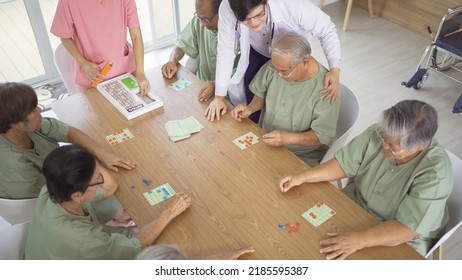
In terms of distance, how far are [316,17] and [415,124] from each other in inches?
39.1

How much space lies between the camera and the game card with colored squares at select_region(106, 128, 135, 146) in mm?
2240

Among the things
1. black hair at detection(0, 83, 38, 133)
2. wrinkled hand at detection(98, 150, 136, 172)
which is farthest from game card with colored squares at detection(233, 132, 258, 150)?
black hair at detection(0, 83, 38, 133)

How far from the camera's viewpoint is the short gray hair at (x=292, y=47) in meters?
2.05

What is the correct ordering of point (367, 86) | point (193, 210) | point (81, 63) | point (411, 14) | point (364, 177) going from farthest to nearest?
point (411, 14)
point (367, 86)
point (81, 63)
point (364, 177)
point (193, 210)

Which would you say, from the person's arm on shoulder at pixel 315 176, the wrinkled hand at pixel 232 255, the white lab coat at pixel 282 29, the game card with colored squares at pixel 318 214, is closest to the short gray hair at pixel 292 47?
the white lab coat at pixel 282 29

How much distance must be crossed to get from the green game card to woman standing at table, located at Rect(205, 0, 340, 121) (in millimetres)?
554

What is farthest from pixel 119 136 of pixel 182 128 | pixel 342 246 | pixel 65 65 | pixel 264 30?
pixel 342 246

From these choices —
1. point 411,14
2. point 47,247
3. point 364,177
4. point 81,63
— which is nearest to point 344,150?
point 364,177

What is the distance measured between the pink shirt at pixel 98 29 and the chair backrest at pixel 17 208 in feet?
3.39

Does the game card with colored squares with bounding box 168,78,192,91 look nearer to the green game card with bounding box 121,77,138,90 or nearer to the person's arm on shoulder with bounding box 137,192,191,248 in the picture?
the green game card with bounding box 121,77,138,90

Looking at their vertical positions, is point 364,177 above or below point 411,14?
above

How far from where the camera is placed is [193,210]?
186 centimetres

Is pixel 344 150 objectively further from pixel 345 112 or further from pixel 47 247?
pixel 47 247

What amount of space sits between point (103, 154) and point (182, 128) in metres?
0.46
